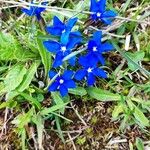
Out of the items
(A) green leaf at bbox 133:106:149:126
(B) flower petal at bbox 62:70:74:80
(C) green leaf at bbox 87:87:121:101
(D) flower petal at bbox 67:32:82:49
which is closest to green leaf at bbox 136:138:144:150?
(A) green leaf at bbox 133:106:149:126

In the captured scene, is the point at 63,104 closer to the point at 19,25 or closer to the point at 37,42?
the point at 37,42

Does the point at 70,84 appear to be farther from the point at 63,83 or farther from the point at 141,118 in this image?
the point at 141,118

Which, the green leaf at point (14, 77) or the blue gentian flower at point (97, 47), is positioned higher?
the blue gentian flower at point (97, 47)

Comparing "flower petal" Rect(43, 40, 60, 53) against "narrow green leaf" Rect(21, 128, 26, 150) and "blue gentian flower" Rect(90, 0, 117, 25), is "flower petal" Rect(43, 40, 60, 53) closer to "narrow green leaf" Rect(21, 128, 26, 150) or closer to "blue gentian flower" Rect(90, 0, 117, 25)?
"blue gentian flower" Rect(90, 0, 117, 25)

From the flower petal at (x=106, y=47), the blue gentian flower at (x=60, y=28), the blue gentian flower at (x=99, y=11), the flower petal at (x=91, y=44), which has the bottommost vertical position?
the flower petal at (x=106, y=47)

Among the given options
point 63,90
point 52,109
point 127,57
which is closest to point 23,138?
point 52,109

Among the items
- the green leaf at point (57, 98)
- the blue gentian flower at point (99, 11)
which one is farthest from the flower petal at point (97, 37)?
the green leaf at point (57, 98)

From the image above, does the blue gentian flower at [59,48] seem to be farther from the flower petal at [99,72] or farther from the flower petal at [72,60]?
the flower petal at [99,72]
